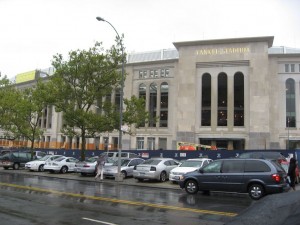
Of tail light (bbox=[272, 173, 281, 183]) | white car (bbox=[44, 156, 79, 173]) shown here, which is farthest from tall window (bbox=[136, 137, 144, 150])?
tail light (bbox=[272, 173, 281, 183])

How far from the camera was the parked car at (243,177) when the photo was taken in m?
13.7

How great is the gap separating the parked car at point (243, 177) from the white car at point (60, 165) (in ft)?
52.5

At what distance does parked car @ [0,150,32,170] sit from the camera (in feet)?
105

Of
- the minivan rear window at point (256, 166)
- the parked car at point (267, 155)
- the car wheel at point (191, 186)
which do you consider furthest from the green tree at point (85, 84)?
the minivan rear window at point (256, 166)

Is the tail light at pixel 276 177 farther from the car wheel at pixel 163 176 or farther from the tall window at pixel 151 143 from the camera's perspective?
the tall window at pixel 151 143

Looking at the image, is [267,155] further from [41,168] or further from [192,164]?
[41,168]

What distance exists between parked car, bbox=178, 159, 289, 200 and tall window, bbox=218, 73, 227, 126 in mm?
44330

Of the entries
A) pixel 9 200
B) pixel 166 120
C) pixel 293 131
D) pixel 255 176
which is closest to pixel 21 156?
pixel 9 200

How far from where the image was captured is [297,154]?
24516 millimetres

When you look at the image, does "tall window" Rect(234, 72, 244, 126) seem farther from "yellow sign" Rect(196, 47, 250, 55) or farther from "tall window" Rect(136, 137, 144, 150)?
"tall window" Rect(136, 137, 144, 150)

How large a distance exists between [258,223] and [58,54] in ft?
93.4

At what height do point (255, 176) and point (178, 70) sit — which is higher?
point (178, 70)

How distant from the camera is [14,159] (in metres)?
32.7

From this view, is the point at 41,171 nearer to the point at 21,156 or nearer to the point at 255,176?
the point at 21,156
